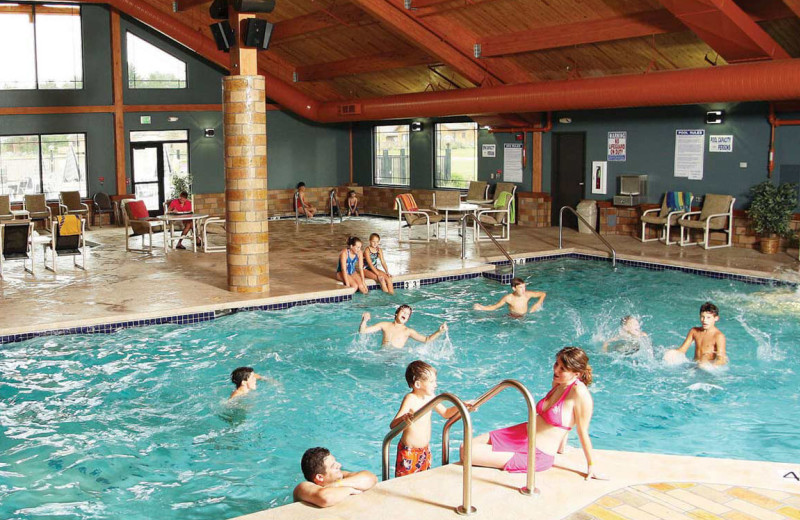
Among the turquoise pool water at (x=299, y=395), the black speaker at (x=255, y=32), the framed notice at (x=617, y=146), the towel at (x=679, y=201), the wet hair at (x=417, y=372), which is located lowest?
the turquoise pool water at (x=299, y=395)

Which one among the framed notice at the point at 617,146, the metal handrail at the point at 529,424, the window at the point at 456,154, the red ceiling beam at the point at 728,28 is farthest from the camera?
the window at the point at 456,154

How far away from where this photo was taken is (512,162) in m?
18.4

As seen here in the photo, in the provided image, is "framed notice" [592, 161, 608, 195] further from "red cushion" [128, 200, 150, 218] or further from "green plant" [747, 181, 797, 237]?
"red cushion" [128, 200, 150, 218]

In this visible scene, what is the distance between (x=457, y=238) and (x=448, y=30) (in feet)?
12.7

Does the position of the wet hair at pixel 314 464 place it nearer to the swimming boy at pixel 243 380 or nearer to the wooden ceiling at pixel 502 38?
the swimming boy at pixel 243 380

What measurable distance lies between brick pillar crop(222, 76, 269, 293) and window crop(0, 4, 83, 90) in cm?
947

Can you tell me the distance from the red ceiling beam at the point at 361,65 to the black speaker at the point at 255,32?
6.47 meters

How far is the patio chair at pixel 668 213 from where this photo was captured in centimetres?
1469

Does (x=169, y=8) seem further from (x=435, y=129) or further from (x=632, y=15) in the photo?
(x=632, y=15)

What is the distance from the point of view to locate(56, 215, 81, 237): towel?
39.9 ft

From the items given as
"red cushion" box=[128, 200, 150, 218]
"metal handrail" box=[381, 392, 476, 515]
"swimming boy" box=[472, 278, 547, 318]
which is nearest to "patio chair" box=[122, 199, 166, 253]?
"red cushion" box=[128, 200, 150, 218]

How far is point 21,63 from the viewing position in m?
17.7

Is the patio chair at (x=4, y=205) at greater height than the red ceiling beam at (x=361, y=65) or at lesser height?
lesser

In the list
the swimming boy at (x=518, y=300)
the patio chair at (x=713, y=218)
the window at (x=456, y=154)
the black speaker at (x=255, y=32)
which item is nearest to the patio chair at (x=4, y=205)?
the black speaker at (x=255, y=32)
